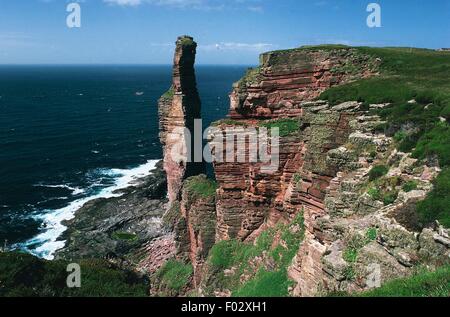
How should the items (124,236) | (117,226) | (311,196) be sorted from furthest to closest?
1. (117,226)
2. (124,236)
3. (311,196)

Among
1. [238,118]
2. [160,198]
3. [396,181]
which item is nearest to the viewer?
[396,181]

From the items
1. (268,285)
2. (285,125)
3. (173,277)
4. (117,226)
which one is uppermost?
(285,125)

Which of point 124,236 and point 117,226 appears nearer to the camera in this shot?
point 124,236

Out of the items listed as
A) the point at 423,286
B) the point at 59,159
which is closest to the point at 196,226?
the point at 423,286

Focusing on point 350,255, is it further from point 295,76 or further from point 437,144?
point 295,76

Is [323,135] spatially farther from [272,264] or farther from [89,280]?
[89,280]

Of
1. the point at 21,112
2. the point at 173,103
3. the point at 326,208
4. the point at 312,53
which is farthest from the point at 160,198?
the point at 21,112
